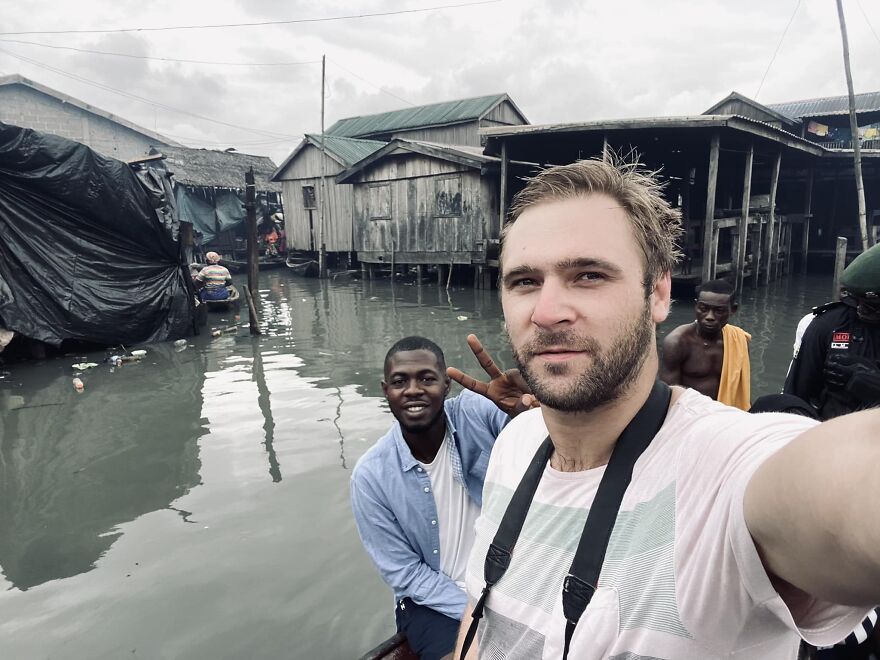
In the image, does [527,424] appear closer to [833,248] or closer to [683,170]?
[683,170]

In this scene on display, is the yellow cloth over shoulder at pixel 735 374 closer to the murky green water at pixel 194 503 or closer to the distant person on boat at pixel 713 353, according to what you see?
the distant person on boat at pixel 713 353

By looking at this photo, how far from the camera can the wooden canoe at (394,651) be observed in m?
2.51

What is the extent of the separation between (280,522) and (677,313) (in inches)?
443

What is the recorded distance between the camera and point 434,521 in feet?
8.70

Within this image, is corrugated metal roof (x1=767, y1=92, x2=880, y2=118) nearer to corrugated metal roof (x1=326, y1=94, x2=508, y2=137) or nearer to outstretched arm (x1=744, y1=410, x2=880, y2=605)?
corrugated metal roof (x1=326, y1=94, x2=508, y2=137)

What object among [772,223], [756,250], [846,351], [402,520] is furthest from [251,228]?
[772,223]

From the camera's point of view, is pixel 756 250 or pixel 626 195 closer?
pixel 626 195

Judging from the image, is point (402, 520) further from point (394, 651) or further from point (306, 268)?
point (306, 268)

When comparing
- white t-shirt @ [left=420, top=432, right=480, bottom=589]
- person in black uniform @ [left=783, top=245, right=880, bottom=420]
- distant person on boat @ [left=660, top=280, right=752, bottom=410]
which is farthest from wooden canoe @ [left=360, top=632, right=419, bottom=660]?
distant person on boat @ [left=660, top=280, right=752, bottom=410]

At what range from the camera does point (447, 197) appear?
695 inches

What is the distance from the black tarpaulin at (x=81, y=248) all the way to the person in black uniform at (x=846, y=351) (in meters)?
10.8

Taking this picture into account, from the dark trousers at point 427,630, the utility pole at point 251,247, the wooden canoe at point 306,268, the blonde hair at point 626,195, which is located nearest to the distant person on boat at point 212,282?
the utility pole at point 251,247

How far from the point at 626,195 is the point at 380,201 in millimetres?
19151

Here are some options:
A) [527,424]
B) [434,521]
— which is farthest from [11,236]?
[527,424]
